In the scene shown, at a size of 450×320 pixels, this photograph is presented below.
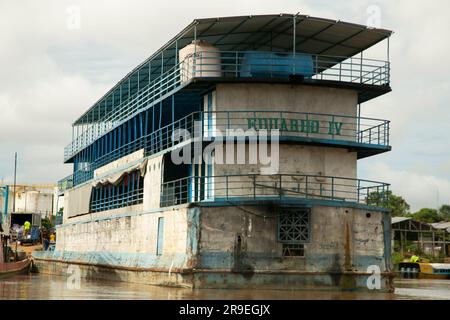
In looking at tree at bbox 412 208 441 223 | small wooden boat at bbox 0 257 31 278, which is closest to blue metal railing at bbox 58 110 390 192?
small wooden boat at bbox 0 257 31 278

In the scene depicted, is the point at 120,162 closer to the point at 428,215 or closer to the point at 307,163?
the point at 307,163

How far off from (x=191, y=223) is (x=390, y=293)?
6.49 m

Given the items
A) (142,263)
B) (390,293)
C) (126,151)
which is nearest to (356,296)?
(390,293)

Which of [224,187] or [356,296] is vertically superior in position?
[224,187]

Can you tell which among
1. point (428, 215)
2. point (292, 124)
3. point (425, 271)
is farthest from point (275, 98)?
point (428, 215)

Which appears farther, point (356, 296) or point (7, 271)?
point (7, 271)

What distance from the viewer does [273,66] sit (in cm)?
2878

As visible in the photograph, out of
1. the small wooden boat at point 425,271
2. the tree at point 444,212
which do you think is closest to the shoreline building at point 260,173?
the small wooden boat at point 425,271

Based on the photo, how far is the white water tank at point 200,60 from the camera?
2825 cm

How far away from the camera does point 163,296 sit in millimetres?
21953

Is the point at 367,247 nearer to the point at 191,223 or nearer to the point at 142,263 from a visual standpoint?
the point at 191,223

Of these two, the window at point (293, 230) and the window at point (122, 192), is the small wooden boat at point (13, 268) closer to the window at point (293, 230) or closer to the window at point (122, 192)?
the window at point (122, 192)

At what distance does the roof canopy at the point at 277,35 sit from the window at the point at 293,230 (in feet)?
17.8

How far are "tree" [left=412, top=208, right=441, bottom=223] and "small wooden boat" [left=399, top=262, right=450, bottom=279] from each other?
4256cm
